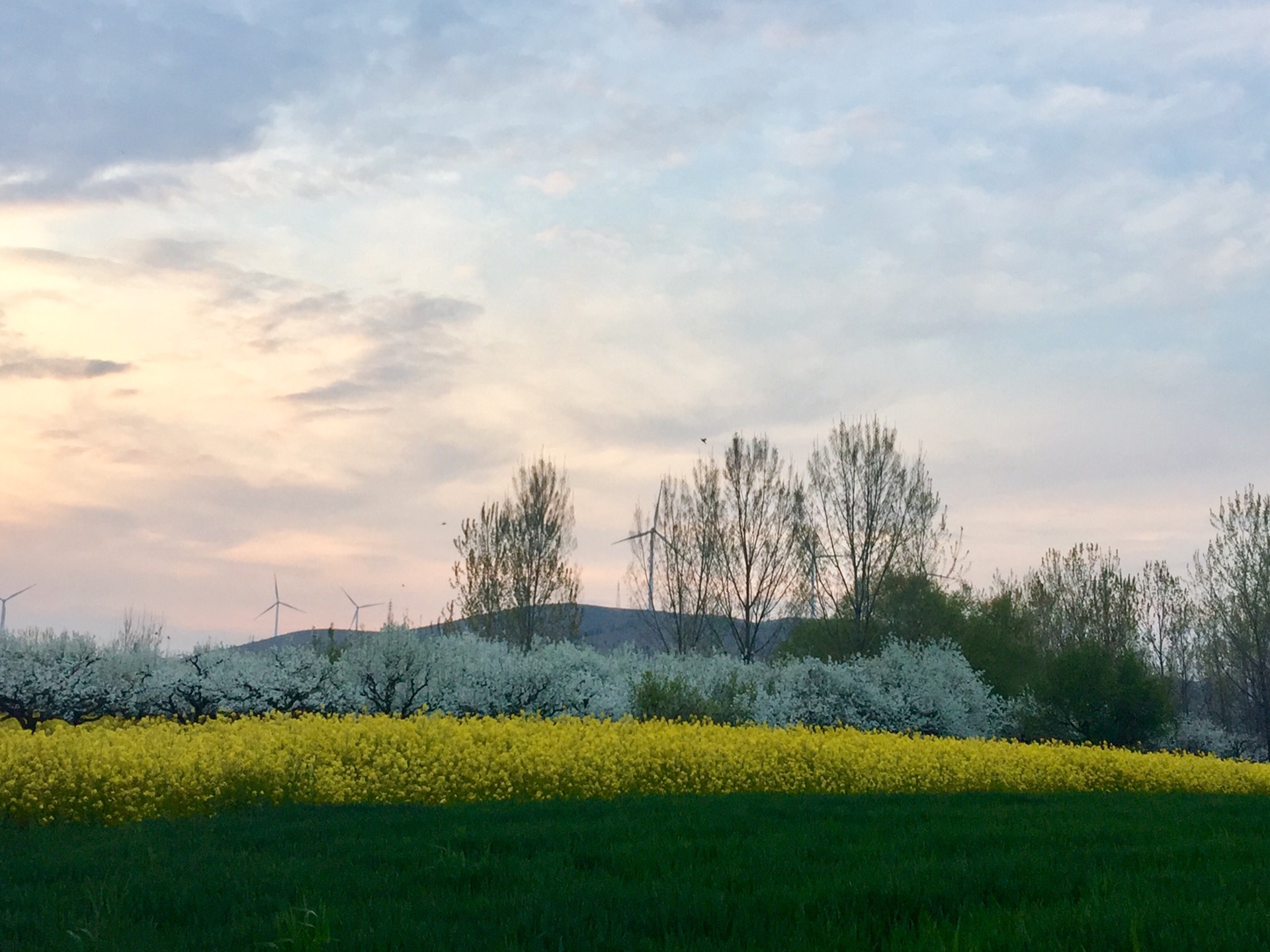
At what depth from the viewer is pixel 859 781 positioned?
50.5 ft

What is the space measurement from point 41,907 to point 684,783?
9004 millimetres

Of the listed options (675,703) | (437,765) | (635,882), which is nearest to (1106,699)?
(675,703)

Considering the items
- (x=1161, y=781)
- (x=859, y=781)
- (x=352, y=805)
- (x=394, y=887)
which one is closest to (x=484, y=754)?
(x=352, y=805)

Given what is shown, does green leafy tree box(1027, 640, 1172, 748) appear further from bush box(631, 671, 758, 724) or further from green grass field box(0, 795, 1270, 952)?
green grass field box(0, 795, 1270, 952)

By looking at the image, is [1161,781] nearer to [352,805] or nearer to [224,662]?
[352,805]

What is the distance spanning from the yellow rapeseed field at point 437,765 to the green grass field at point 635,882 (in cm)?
147

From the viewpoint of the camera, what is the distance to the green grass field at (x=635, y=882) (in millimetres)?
5168

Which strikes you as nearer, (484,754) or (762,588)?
(484,754)

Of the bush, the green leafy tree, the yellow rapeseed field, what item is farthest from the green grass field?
the green leafy tree

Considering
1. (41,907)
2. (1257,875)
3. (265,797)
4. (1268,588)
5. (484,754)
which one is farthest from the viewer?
(1268,588)

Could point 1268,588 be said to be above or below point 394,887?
above

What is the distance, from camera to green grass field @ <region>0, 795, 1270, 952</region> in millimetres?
5168

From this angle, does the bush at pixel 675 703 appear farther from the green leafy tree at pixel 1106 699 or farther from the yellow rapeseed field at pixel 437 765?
the green leafy tree at pixel 1106 699

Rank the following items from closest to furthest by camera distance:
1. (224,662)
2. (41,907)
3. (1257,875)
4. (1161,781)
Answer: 1. (41,907)
2. (1257,875)
3. (1161,781)
4. (224,662)
